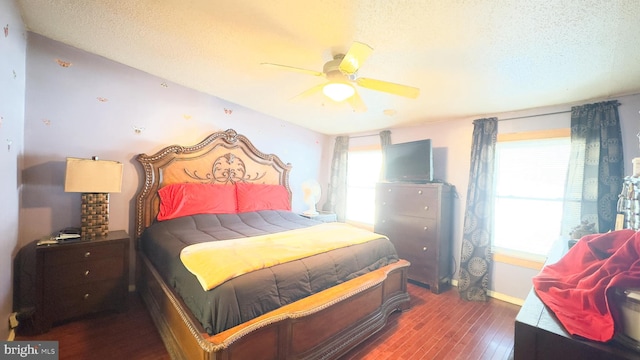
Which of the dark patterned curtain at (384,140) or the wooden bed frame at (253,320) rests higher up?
the dark patterned curtain at (384,140)

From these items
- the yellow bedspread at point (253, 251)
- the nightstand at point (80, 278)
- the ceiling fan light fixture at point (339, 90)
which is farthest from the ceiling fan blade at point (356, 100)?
the nightstand at point (80, 278)

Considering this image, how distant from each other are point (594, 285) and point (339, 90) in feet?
5.59

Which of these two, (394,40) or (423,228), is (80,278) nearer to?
(394,40)

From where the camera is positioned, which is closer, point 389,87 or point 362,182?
point 389,87

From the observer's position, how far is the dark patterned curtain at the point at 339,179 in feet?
14.5

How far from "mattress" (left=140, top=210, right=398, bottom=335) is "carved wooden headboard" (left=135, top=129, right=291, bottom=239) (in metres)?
0.32

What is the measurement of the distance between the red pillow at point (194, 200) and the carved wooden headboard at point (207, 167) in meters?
0.12

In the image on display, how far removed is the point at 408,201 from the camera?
321 cm

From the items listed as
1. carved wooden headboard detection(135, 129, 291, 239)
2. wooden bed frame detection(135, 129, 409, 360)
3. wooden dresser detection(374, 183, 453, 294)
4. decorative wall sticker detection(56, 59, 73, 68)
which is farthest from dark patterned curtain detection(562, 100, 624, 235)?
decorative wall sticker detection(56, 59, 73, 68)

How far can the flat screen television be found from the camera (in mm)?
3143

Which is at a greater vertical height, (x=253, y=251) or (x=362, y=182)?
(x=362, y=182)

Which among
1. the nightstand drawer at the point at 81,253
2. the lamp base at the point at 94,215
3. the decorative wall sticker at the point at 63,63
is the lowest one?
the nightstand drawer at the point at 81,253

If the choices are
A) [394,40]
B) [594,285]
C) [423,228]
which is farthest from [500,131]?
[594,285]

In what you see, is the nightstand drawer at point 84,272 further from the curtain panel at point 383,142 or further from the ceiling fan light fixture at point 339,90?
the curtain panel at point 383,142
